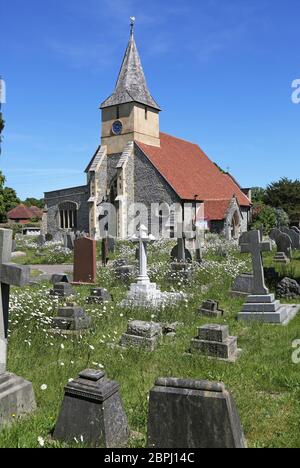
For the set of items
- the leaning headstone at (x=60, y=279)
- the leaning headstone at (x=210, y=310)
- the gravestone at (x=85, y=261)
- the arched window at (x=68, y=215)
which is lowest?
the leaning headstone at (x=210, y=310)

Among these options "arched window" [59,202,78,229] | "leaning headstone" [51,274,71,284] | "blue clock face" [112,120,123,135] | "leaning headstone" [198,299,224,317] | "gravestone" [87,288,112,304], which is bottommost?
"leaning headstone" [198,299,224,317]

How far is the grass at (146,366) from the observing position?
4.18m

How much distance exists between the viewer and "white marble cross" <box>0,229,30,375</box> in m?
4.60

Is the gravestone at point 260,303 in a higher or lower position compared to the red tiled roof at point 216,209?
lower

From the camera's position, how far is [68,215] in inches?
1447

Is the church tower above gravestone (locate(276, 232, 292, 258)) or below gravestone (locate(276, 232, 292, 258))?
above

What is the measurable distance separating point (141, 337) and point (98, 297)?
11.3ft

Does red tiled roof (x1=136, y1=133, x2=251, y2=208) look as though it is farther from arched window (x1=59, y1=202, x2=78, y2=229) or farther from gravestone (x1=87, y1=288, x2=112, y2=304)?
gravestone (x1=87, y1=288, x2=112, y2=304)

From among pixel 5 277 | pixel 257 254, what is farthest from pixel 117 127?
pixel 5 277

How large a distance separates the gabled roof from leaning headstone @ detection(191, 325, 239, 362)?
101 feet

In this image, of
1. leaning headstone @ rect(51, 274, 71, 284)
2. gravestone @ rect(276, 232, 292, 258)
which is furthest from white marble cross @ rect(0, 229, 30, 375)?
gravestone @ rect(276, 232, 292, 258)

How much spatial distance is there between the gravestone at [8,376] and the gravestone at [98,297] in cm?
531

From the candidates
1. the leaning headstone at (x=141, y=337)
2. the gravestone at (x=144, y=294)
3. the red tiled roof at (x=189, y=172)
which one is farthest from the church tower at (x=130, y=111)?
the leaning headstone at (x=141, y=337)

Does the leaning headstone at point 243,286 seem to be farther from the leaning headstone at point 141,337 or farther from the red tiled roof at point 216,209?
the red tiled roof at point 216,209
